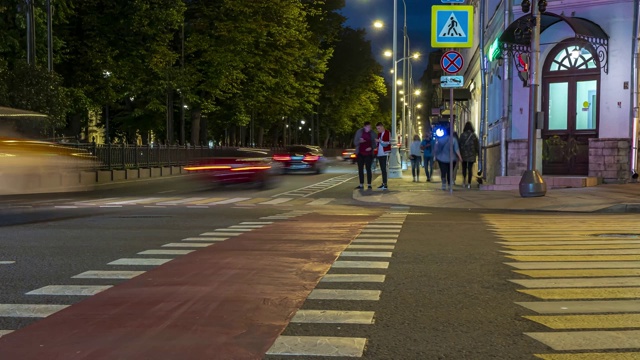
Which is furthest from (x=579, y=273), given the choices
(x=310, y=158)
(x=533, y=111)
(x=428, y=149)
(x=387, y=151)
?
(x=310, y=158)

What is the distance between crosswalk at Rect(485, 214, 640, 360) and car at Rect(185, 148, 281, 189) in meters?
11.2

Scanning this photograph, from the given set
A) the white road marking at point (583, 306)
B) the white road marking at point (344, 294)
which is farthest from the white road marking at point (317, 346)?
the white road marking at point (583, 306)

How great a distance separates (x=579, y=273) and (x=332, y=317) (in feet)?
10.6

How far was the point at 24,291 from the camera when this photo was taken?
6.11 metres

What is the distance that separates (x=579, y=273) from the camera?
685cm

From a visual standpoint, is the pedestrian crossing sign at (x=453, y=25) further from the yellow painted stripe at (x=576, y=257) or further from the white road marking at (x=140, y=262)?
the white road marking at (x=140, y=262)

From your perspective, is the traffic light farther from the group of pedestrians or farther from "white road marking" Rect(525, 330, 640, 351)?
"white road marking" Rect(525, 330, 640, 351)

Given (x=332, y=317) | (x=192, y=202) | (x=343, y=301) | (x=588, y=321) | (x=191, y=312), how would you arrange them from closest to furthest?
(x=588, y=321) → (x=332, y=317) → (x=191, y=312) → (x=343, y=301) → (x=192, y=202)

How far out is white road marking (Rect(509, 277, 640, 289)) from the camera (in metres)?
6.26

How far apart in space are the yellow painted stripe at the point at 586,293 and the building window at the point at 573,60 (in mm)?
15830

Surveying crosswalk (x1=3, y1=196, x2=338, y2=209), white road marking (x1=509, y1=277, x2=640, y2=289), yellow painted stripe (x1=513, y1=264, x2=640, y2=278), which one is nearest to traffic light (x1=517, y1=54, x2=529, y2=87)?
crosswalk (x1=3, y1=196, x2=338, y2=209)

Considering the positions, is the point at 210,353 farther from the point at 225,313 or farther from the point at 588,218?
the point at 588,218

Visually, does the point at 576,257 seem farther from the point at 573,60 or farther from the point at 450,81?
the point at 573,60

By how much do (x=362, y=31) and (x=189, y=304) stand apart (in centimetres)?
8266
